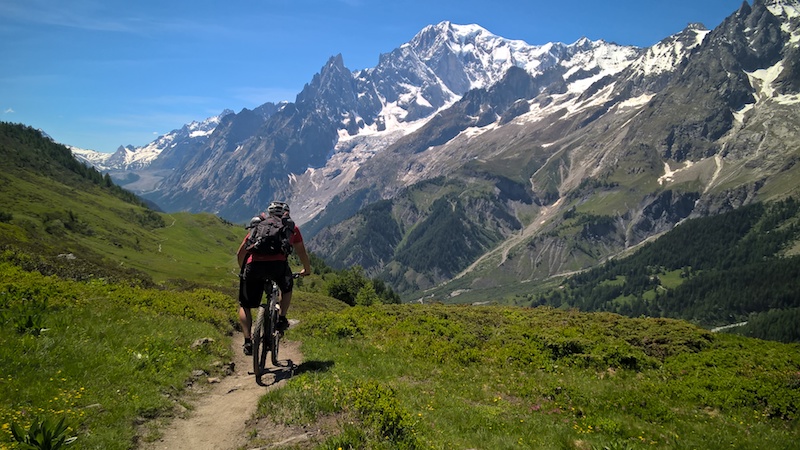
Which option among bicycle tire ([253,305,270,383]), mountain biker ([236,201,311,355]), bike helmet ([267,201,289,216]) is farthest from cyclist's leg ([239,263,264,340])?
bike helmet ([267,201,289,216])

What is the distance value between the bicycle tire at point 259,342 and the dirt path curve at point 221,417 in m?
0.43

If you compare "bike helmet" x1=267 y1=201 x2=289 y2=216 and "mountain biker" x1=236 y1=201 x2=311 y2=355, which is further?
"bike helmet" x1=267 y1=201 x2=289 y2=216

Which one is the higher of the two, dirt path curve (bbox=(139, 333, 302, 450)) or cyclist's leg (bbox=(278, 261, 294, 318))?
cyclist's leg (bbox=(278, 261, 294, 318))

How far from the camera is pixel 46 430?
7.77 meters

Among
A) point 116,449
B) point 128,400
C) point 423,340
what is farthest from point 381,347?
point 116,449

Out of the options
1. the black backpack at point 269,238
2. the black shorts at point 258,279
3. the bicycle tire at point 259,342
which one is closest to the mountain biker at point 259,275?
the black shorts at point 258,279

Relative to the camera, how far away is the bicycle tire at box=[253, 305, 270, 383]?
1493 centimetres

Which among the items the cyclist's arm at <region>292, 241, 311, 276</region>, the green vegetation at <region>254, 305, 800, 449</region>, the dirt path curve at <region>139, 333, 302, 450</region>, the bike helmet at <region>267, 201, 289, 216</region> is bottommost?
the green vegetation at <region>254, 305, 800, 449</region>

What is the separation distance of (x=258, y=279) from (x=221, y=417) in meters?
4.33

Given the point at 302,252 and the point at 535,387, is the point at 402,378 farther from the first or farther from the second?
the point at 302,252

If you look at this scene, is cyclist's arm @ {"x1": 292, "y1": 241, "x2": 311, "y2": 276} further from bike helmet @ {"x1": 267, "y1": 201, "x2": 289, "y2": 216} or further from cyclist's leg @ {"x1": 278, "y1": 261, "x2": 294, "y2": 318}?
bike helmet @ {"x1": 267, "y1": 201, "x2": 289, "y2": 216}

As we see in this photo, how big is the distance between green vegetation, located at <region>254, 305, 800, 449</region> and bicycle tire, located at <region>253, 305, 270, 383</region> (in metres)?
1.40

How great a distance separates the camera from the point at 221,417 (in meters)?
12.0

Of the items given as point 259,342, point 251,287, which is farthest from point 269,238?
point 259,342
